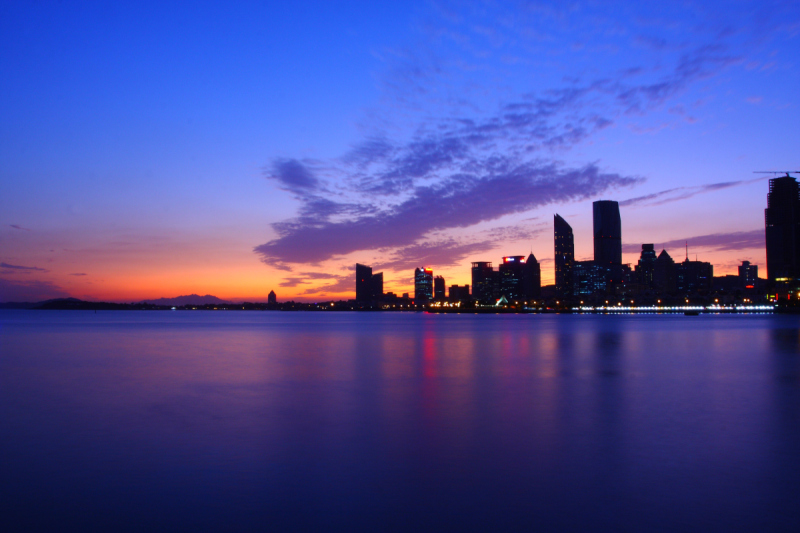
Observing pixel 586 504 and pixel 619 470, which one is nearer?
pixel 586 504

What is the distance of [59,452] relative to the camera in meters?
10.5

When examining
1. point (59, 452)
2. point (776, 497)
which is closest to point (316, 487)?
point (59, 452)

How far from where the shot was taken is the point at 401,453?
10445 millimetres

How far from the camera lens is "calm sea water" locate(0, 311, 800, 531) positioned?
7199 millimetres

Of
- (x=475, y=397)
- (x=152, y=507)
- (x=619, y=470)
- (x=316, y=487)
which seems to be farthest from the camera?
(x=475, y=397)

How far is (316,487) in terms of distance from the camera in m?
8.36

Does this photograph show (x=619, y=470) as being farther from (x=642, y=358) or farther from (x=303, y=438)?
(x=642, y=358)

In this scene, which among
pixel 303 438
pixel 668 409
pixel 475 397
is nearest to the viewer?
pixel 303 438

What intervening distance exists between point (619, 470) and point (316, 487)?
5.15m

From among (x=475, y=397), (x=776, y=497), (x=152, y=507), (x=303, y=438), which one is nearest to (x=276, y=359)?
(x=475, y=397)

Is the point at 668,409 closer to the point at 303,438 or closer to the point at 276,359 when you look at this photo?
the point at 303,438

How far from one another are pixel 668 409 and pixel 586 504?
887 cm

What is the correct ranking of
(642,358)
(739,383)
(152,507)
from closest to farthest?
(152,507), (739,383), (642,358)

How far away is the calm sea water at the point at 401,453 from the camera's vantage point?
7.20m
